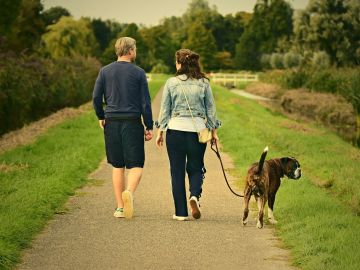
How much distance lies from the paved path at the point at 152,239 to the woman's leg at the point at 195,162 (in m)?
0.38

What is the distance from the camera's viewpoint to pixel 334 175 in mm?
13305

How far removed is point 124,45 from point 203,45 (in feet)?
344

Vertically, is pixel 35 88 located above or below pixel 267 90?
above

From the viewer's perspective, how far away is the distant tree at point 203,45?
11288 cm

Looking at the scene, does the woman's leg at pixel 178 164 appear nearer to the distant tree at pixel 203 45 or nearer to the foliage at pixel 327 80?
the foliage at pixel 327 80

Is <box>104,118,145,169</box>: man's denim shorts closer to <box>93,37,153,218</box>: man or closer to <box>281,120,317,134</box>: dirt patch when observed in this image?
<box>93,37,153,218</box>: man

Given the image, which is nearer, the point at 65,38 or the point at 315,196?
the point at 315,196

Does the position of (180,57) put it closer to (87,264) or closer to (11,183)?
(87,264)

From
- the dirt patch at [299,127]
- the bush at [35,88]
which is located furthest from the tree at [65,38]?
the dirt patch at [299,127]

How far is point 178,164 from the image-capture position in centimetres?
905

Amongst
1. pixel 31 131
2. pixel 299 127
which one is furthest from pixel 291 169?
pixel 299 127

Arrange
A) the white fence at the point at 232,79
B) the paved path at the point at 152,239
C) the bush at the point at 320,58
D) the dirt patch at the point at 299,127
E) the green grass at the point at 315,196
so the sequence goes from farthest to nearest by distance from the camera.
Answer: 1. the white fence at the point at 232,79
2. the bush at the point at 320,58
3. the dirt patch at the point at 299,127
4. the green grass at the point at 315,196
5. the paved path at the point at 152,239

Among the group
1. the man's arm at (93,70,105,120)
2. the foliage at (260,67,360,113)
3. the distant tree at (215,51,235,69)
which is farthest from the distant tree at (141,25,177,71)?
the man's arm at (93,70,105,120)

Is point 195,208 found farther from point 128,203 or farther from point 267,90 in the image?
point 267,90
